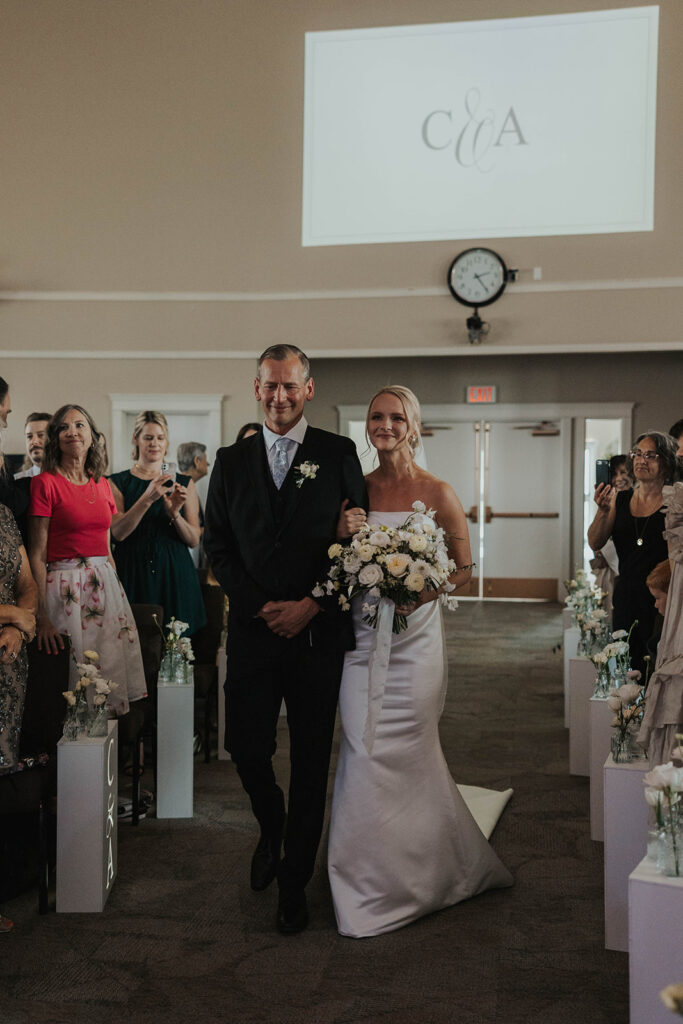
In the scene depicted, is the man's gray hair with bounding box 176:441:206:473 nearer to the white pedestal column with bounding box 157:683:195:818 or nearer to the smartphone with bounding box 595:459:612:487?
the smartphone with bounding box 595:459:612:487

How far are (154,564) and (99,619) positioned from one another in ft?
2.65

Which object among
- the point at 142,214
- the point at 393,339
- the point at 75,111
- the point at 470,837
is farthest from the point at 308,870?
the point at 75,111

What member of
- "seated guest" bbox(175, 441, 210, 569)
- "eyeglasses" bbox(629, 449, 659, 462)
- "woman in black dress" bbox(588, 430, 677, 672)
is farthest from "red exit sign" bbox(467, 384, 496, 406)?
"eyeglasses" bbox(629, 449, 659, 462)

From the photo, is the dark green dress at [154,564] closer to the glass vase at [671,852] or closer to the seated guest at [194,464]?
the seated guest at [194,464]

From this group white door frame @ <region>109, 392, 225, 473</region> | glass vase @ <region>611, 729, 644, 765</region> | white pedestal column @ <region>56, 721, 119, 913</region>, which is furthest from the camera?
white door frame @ <region>109, 392, 225, 473</region>

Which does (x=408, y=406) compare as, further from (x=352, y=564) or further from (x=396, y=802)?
(x=396, y=802)

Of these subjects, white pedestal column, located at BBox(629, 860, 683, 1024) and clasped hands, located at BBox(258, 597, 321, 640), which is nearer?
white pedestal column, located at BBox(629, 860, 683, 1024)

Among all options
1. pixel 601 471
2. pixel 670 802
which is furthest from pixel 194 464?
pixel 670 802

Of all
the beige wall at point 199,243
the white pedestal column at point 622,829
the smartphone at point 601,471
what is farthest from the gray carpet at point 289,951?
the beige wall at point 199,243

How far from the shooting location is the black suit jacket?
9.68 feet

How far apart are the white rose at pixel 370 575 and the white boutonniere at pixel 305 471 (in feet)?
1.12

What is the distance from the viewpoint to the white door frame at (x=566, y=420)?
11312 millimetres

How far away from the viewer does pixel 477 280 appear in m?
8.92

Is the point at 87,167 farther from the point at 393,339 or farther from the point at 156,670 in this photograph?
the point at 156,670
